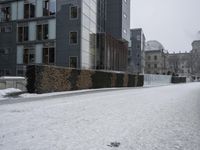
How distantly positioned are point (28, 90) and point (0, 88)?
1884mm

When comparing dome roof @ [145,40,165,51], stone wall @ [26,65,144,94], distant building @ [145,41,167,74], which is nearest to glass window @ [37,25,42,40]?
stone wall @ [26,65,144,94]

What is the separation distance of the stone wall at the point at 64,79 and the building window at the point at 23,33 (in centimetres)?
1344

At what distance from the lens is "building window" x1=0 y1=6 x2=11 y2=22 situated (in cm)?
3841

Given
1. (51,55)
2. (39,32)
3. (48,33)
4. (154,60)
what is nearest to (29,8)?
(39,32)

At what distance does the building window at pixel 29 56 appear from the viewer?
36.4 meters

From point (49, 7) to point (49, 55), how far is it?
620 cm

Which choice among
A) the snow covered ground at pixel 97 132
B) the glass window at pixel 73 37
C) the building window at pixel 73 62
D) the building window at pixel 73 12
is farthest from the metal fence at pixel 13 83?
the building window at pixel 73 12

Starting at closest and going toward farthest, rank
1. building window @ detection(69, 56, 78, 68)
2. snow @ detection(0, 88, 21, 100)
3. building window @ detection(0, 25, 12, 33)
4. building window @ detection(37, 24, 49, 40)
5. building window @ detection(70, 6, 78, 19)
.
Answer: snow @ detection(0, 88, 21, 100) → building window @ detection(69, 56, 78, 68) → building window @ detection(70, 6, 78, 19) → building window @ detection(37, 24, 49, 40) → building window @ detection(0, 25, 12, 33)

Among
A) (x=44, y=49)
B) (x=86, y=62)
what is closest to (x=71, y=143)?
(x=86, y=62)

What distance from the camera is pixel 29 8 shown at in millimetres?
36938

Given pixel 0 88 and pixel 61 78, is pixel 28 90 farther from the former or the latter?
pixel 61 78

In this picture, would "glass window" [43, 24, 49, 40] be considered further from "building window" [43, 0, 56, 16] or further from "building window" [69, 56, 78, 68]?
"building window" [69, 56, 78, 68]

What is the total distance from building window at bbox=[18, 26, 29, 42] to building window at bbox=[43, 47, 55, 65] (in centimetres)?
378

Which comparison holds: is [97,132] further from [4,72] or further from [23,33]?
[4,72]
